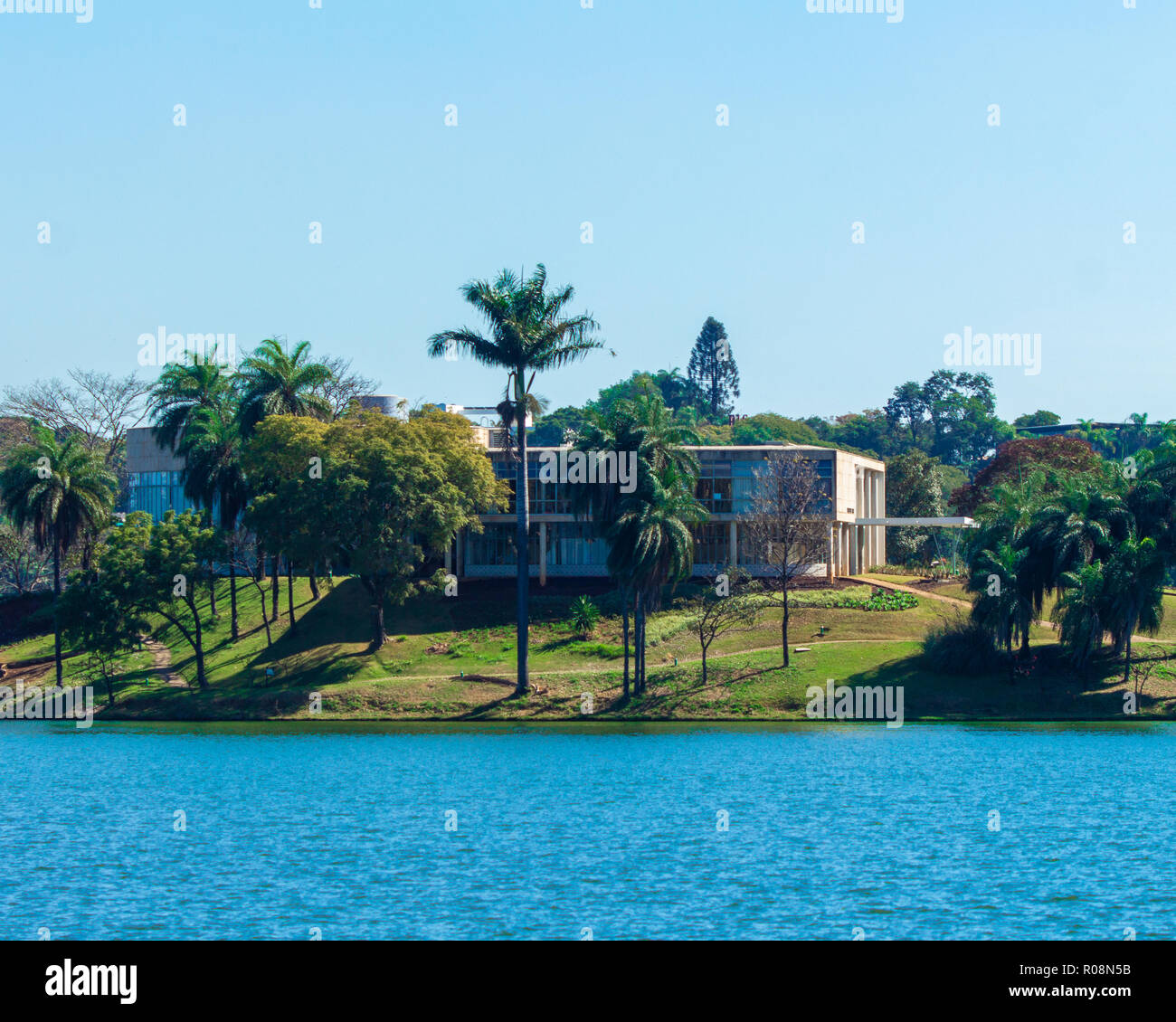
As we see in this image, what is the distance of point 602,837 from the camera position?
114 feet

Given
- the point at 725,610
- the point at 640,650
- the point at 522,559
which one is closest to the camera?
the point at 640,650

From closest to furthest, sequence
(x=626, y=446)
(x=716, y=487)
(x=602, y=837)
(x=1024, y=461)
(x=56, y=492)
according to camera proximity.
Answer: (x=602, y=837), (x=626, y=446), (x=56, y=492), (x=716, y=487), (x=1024, y=461)

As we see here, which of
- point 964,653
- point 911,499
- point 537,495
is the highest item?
point 911,499

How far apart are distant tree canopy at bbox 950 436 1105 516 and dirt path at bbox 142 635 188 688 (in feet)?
193

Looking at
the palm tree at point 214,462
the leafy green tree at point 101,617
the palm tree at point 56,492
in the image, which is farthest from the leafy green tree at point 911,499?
the palm tree at point 56,492

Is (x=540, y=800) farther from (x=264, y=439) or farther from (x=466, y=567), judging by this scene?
(x=466, y=567)

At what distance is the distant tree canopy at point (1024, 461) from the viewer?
324 ft

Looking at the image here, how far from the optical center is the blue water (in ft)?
87.2

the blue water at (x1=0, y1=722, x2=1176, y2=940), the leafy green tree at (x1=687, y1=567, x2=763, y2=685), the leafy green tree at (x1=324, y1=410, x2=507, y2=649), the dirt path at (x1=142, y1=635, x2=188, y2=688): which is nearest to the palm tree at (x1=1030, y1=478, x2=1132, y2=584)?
the blue water at (x1=0, y1=722, x2=1176, y2=940)

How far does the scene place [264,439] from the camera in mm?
75500

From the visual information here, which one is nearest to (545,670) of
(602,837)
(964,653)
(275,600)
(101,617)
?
(275,600)

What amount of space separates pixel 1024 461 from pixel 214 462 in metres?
58.4

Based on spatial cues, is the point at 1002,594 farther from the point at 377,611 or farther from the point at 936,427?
the point at 936,427

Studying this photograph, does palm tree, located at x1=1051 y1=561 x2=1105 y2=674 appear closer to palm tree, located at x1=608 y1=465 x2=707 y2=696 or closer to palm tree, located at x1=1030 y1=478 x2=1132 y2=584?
palm tree, located at x1=1030 y1=478 x2=1132 y2=584
